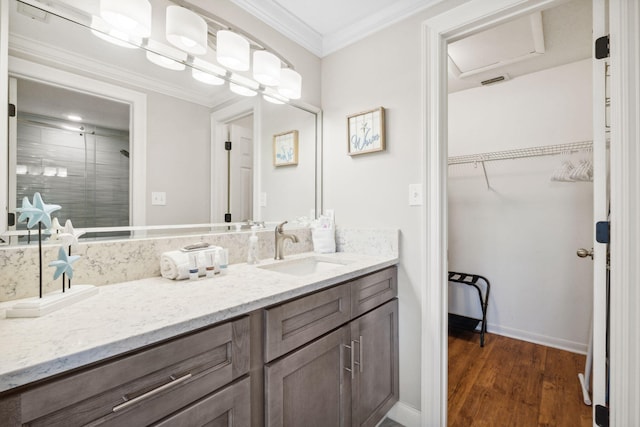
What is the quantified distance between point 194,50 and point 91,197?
0.78 m

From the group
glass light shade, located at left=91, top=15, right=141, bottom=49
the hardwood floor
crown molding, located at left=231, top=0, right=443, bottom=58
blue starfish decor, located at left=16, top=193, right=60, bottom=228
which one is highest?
crown molding, located at left=231, top=0, right=443, bottom=58

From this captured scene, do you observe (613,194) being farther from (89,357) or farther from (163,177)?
(163,177)

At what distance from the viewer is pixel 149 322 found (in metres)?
0.69

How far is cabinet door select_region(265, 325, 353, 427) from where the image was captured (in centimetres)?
94

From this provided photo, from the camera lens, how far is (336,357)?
1.19 m

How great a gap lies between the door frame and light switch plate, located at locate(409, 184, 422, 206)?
0.05 meters

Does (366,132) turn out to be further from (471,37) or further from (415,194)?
(471,37)

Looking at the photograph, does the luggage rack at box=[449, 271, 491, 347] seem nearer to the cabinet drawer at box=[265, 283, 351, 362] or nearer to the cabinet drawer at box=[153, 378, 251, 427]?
the cabinet drawer at box=[265, 283, 351, 362]

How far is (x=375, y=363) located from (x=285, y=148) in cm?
136

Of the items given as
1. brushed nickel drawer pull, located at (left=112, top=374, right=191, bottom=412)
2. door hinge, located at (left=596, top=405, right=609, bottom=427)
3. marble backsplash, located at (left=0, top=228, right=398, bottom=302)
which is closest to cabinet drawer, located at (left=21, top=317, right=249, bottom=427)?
brushed nickel drawer pull, located at (left=112, top=374, right=191, bottom=412)

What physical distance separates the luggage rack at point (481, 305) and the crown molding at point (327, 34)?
6.92ft

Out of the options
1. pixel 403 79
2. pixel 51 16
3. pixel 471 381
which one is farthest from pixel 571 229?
pixel 51 16

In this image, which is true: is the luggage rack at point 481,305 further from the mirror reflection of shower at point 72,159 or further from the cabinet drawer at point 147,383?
the mirror reflection of shower at point 72,159

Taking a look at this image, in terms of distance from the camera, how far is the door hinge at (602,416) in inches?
45.6
